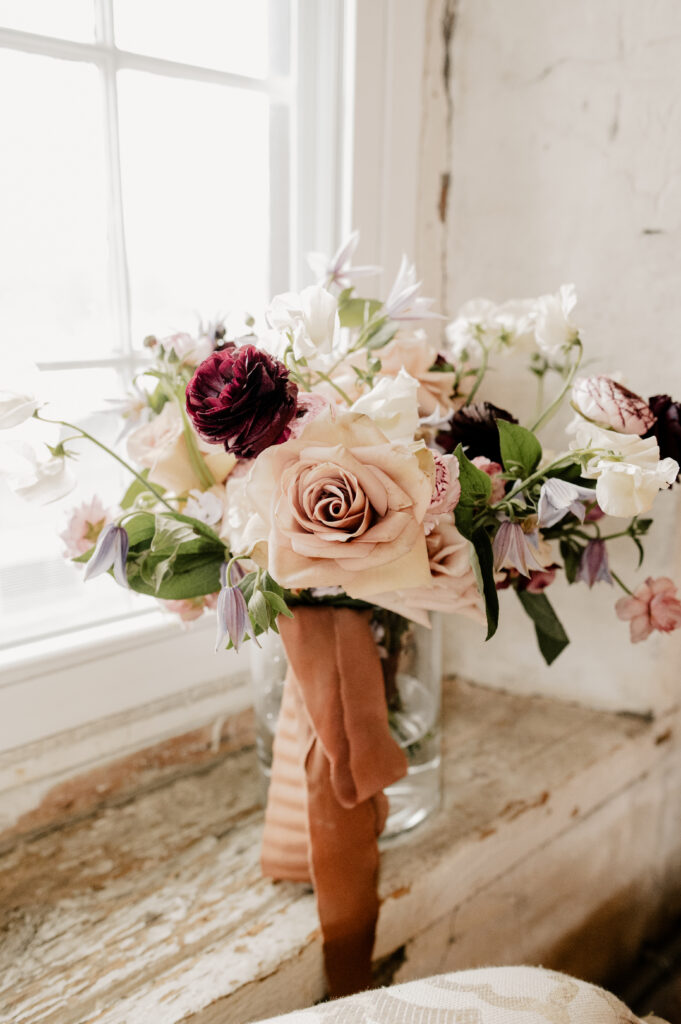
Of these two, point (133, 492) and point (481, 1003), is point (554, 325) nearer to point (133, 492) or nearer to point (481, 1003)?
point (133, 492)

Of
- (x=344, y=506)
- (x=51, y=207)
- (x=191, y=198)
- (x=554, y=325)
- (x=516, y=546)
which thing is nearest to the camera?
(x=344, y=506)

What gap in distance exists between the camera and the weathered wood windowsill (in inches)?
27.4

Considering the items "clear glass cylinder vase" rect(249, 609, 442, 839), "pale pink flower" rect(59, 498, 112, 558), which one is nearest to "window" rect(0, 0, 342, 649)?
"pale pink flower" rect(59, 498, 112, 558)

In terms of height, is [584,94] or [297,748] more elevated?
[584,94]

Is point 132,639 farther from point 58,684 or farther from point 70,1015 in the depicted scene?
point 70,1015

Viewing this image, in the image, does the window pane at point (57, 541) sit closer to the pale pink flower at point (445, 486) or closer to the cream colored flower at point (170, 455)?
the cream colored flower at point (170, 455)

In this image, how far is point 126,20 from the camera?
84 cm

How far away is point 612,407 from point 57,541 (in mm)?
614

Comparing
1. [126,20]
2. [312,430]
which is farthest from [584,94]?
[312,430]

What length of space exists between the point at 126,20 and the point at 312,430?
59 cm

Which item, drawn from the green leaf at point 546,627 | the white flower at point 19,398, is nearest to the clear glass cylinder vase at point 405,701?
the green leaf at point 546,627

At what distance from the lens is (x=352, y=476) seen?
520 mm

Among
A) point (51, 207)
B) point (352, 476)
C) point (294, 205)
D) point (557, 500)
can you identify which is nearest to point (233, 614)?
point (352, 476)

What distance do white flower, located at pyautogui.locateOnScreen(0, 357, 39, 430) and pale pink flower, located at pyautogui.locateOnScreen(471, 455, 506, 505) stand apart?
0.36 metres
